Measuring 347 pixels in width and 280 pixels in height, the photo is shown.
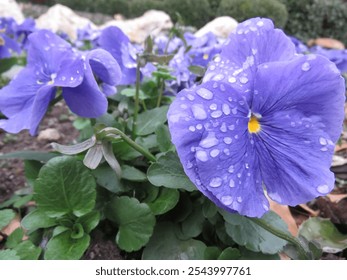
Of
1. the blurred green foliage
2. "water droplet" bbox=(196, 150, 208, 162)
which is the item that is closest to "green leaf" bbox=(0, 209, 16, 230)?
"water droplet" bbox=(196, 150, 208, 162)

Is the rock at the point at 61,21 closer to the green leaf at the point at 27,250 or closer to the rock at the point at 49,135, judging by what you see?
the rock at the point at 49,135

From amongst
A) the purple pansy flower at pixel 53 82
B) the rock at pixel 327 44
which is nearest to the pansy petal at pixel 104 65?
the purple pansy flower at pixel 53 82

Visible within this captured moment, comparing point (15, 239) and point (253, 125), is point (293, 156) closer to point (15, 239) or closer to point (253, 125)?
point (253, 125)

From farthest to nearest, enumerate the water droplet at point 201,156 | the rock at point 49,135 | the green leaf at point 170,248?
1. the rock at point 49,135
2. the green leaf at point 170,248
3. the water droplet at point 201,156

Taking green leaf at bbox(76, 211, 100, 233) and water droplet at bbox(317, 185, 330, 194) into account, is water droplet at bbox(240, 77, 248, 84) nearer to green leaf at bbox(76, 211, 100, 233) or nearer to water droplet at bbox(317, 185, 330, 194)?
water droplet at bbox(317, 185, 330, 194)

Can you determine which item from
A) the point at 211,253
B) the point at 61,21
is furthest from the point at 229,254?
the point at 61,21

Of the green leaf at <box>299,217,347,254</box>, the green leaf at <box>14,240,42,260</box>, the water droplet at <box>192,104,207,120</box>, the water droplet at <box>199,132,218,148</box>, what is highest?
the water droplet at <box>192,104,207,120</box>
